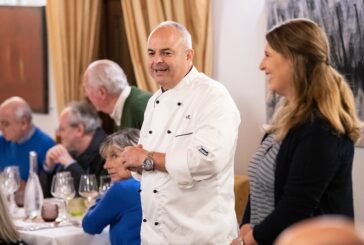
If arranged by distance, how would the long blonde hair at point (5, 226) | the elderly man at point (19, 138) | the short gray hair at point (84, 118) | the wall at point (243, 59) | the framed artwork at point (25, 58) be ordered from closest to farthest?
the long blonde hair at point (5, 226) → the wall at point (243, 59) → the short gray hair at point (84, 118) → the elderly man at point (19, 138) → the framed artwork at point (25, 58)

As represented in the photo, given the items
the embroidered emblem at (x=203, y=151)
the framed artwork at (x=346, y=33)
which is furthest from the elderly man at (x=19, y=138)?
the embroidered emblem at (x=203, y=151)

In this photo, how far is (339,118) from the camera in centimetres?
166

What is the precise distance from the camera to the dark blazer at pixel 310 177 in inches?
63.9

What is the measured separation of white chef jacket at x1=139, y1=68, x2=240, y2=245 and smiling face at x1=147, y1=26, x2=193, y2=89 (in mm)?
38

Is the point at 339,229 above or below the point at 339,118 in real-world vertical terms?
above

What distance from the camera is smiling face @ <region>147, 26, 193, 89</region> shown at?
2336mm

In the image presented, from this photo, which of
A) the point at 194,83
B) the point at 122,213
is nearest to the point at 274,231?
the point at 194,83

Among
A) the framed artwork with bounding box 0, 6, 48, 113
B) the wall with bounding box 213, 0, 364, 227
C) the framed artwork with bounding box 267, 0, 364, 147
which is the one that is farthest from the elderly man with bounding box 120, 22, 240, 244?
the framed artwork with bounding box 0, 6, 48, 113

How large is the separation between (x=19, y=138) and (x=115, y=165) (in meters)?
1.69

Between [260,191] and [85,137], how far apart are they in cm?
231

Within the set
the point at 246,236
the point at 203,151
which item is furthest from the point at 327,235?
the point at 203,151

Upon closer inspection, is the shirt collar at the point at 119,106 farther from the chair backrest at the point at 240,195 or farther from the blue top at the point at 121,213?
the blue top at the point at 121,213

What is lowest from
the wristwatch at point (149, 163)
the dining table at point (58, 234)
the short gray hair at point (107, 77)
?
the dining table at point (58, 234)

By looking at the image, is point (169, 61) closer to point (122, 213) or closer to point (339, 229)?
point (122, 213)
